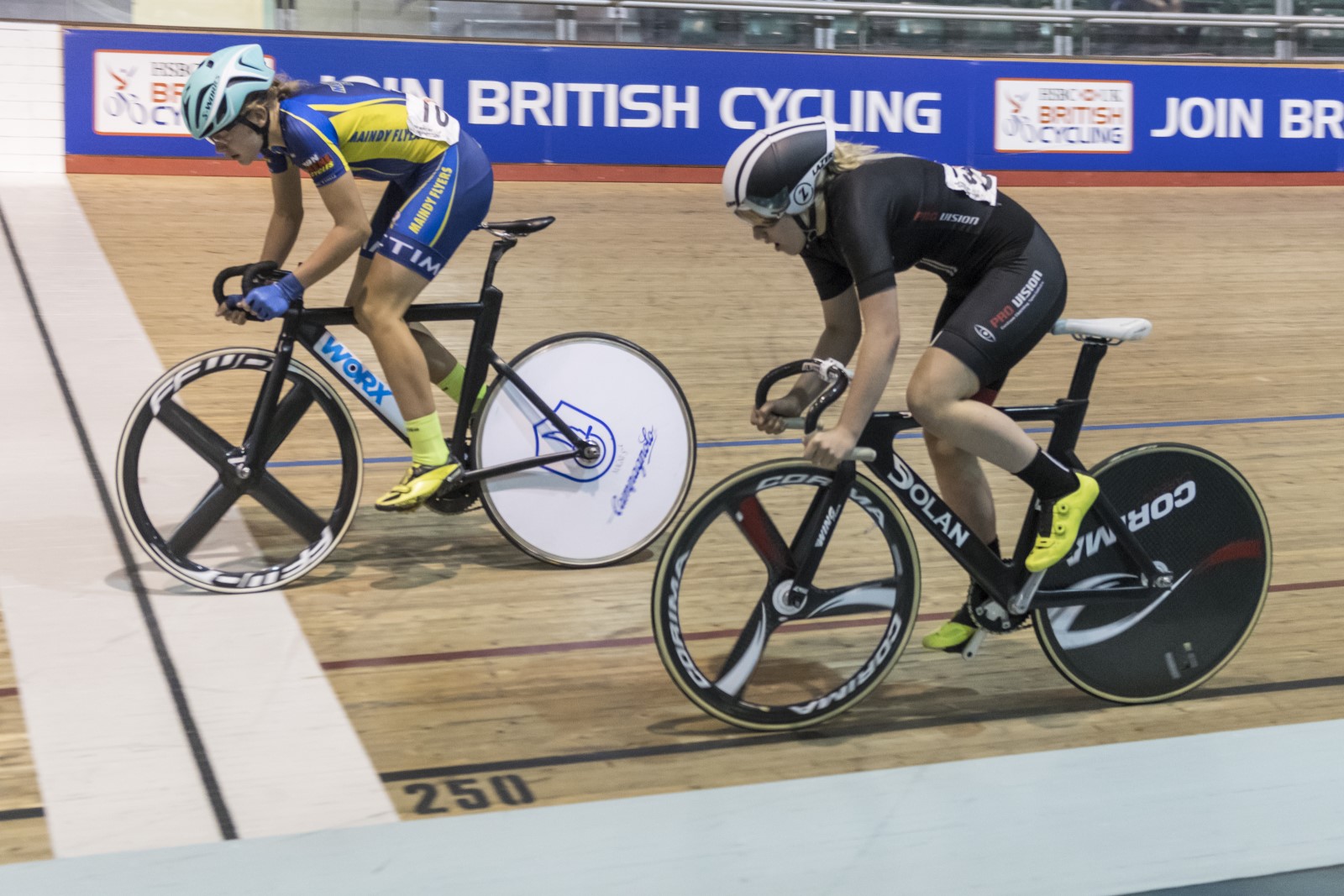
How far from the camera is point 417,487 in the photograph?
3.82m

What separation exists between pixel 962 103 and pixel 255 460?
334 inches

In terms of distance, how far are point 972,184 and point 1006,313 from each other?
273 millimetres

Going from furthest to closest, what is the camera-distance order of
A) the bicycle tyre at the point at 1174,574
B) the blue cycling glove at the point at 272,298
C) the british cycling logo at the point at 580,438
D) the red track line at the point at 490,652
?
the british cycling logo at the point at 580,438 < the blue cycling glove at the point at 272,298 < the red track line at the point at 490,652 < the bicycle tyre at the point at 1174,574

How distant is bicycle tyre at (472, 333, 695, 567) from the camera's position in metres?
4.02

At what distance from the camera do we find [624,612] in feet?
12.4

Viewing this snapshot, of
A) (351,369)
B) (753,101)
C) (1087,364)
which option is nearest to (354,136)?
(351,369)

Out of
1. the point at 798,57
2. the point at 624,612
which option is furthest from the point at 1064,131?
the point at 624,612

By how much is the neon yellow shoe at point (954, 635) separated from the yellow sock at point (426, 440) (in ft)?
4.62

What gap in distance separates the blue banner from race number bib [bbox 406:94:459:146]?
5.25 meters

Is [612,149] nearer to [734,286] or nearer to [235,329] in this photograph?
[734,286]

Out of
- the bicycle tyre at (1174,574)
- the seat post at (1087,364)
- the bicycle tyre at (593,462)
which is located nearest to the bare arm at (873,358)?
the seat post at (1087,364)

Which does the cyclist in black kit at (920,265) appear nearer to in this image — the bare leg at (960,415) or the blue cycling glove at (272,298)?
the bare leg at (960,415)

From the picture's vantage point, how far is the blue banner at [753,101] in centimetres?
922

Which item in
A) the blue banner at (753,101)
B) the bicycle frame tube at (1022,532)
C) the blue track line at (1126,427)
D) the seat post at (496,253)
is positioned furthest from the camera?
the blue banner at (753,101)
